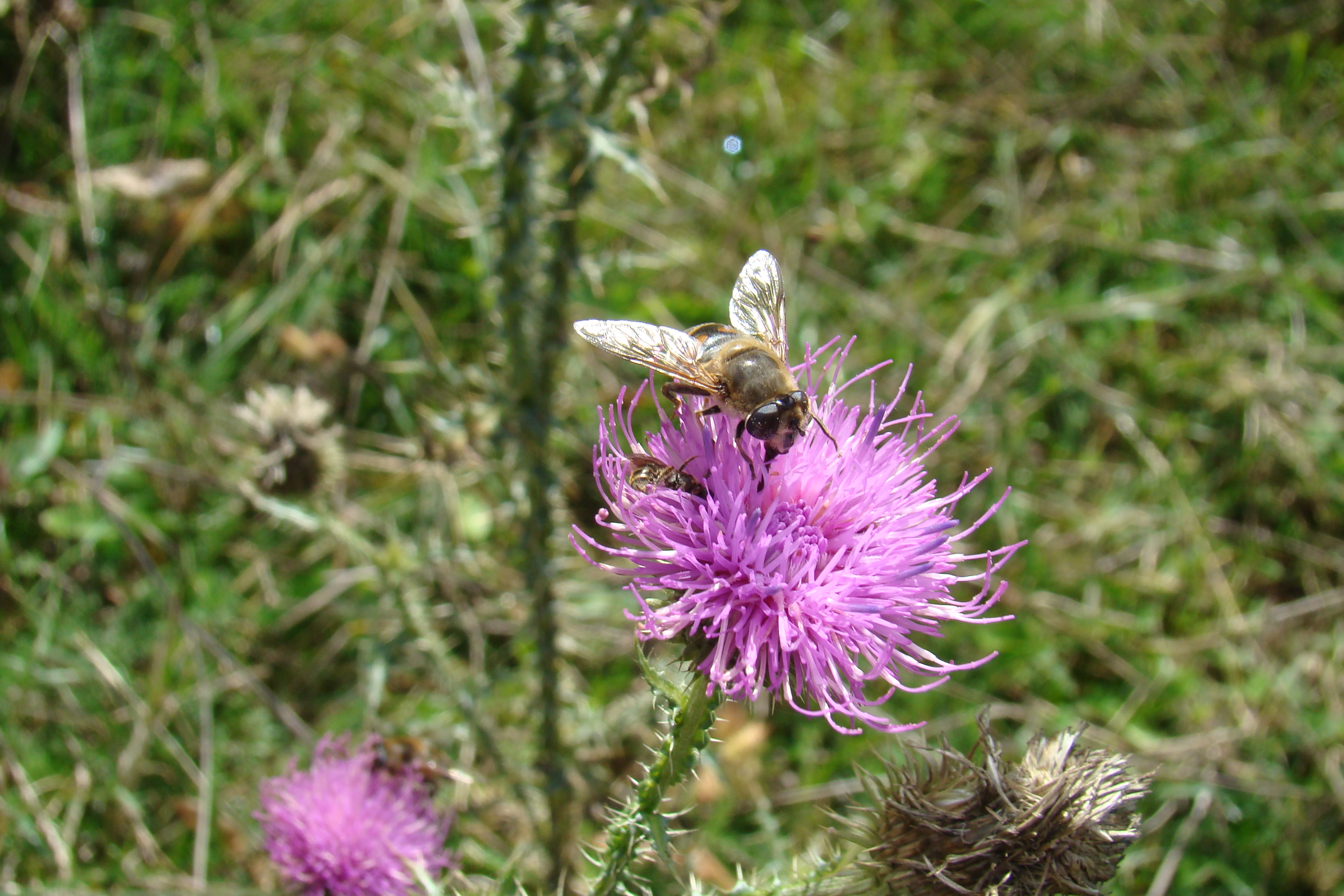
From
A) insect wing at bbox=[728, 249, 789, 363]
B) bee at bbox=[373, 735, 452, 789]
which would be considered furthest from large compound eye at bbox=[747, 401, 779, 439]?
bee at bbox=[373, 735, 452, 789]

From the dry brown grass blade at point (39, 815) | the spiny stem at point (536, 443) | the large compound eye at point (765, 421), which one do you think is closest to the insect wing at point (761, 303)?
the large compound eye at point (765, 421)

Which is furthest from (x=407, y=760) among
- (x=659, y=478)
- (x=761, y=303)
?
(x=761, y=303)

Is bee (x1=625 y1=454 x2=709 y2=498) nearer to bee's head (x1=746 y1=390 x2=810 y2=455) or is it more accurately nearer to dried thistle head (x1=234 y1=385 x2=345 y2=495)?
bee's head (x1=746 y1=390 x2=810 y2=455)

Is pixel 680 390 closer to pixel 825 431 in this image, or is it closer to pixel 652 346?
pixel 652 346

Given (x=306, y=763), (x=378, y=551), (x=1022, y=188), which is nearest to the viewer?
(x=378, y=551)

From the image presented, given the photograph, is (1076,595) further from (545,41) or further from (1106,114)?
(545,41)

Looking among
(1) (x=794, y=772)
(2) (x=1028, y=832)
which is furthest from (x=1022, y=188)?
(2) (x=1028, y=832)

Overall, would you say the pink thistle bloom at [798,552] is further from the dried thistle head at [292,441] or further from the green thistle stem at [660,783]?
the dried thistle head at [292,441]
